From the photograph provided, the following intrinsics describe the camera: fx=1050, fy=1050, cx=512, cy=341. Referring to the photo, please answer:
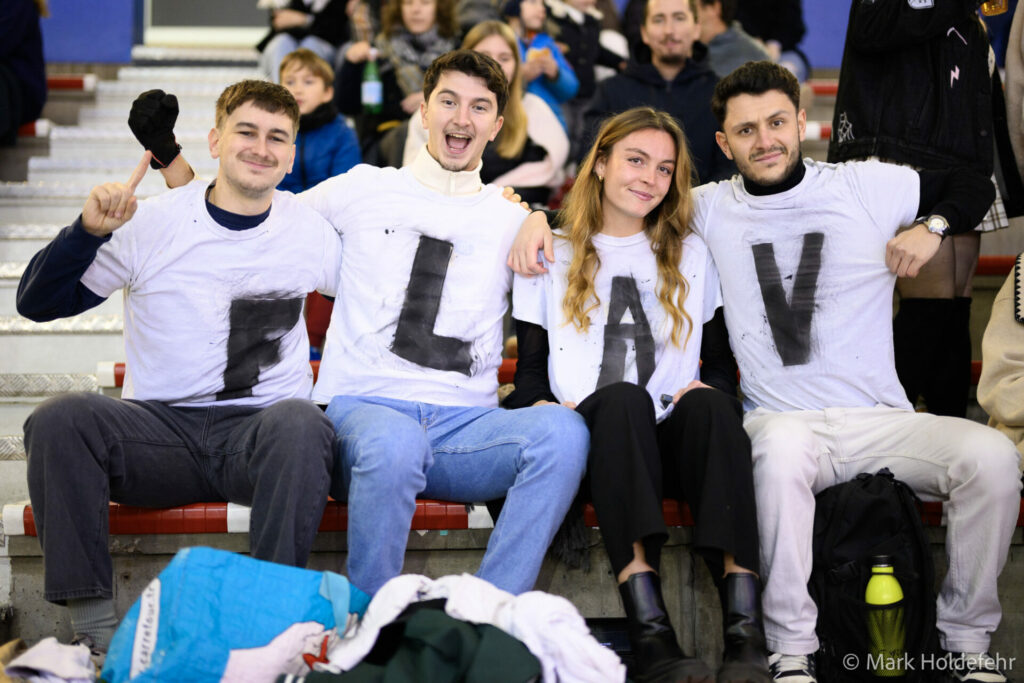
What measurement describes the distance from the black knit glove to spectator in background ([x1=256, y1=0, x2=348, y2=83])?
2539 mm

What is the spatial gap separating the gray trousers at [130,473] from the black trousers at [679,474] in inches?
23.0

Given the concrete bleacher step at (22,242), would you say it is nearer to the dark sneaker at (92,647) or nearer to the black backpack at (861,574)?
the dark sneaker at (92,647)

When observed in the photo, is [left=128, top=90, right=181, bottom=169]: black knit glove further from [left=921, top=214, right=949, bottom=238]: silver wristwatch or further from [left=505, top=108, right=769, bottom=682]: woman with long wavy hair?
[left=921, top=214, right=949, bottom=238]: silver wristwatch

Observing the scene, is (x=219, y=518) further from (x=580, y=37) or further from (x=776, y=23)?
(x=776, y=23)

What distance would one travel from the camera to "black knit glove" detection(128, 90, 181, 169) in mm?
2506

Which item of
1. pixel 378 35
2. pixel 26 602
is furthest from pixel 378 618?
pixel 378 35

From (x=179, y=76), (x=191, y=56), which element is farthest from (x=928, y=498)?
(x=191, y=56)

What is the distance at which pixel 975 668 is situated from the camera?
2217mm

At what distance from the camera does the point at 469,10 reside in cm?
486

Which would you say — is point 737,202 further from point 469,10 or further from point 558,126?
point 469,10

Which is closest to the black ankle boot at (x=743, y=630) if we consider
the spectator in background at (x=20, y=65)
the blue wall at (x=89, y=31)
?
the spectator in background at (x=20, y=65)

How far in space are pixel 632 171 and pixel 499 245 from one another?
38cm

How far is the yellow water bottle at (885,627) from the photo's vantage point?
2217mm

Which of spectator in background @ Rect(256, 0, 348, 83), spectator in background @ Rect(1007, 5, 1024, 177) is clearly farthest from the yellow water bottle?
spectator in background @ Rect(256, 0, 348, 83)
